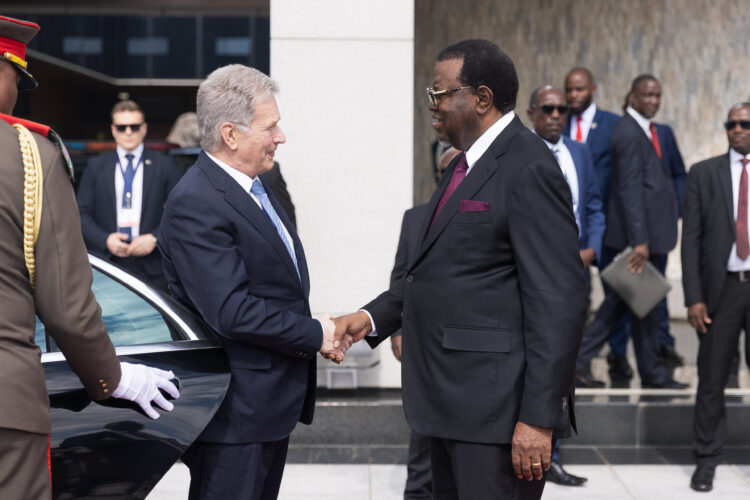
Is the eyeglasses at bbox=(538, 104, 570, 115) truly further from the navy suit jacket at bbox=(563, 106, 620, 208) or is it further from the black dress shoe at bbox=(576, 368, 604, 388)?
the black dress shoe at bbox=(576, 368, 604, 388)

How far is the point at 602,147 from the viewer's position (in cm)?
694

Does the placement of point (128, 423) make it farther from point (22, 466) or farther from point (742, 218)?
point (742, 218)

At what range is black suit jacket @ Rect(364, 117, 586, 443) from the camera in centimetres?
263

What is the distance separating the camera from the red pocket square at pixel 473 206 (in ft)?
8.87

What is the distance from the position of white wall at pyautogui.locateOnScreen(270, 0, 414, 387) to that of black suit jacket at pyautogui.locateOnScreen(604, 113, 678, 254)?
4.73 feet

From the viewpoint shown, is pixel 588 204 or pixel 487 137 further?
pixel 588 204

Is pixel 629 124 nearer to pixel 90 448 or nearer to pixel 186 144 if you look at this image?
pixel 186 144

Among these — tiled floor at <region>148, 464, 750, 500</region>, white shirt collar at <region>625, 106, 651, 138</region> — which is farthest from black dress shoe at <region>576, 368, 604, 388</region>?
white shirt collar at <region>625, 106, 651, 138</region>

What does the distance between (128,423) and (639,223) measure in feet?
14.6

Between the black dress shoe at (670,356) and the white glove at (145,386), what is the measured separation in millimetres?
5474

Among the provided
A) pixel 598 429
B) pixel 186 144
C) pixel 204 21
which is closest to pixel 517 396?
pixel 598 429

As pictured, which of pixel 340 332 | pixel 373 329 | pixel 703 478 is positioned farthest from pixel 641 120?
pixel 340 332

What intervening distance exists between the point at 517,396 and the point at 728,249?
9.97 ft

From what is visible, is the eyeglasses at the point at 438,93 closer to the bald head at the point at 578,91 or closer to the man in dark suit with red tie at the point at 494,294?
the man in dark suit with red tie at the point at 494,294
